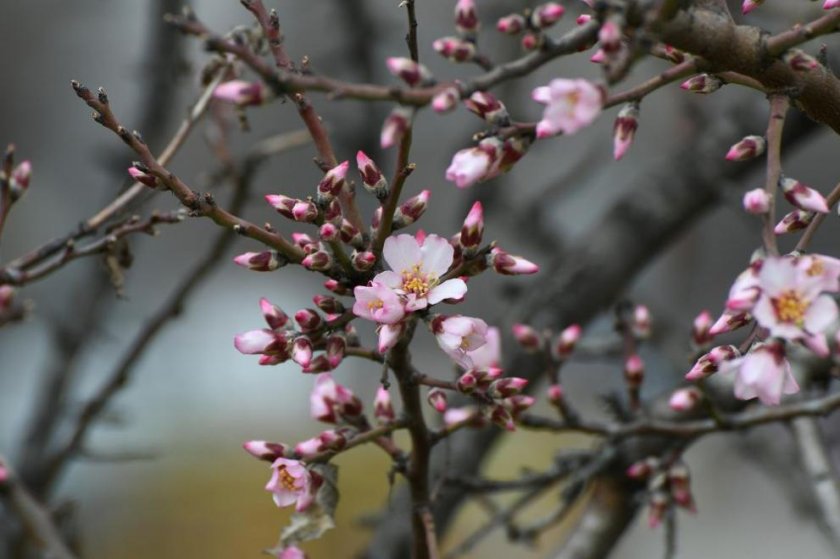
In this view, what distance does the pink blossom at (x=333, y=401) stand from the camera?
4.08 ft

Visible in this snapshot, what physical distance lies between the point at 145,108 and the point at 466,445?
1.11 m

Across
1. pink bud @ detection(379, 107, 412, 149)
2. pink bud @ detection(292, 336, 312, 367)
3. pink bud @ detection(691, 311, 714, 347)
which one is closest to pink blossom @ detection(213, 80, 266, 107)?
pink bud @ detection(379, 107, 412, 149)

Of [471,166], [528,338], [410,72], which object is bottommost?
[528,338]

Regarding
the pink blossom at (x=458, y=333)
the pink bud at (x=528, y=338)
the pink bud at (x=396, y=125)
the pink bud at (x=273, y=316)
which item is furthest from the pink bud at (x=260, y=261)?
the pink bud at (x=528, y=338)

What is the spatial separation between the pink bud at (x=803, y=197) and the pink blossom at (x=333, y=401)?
21.9 inches

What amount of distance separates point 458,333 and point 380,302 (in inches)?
3.6

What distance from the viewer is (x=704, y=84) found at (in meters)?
1.03

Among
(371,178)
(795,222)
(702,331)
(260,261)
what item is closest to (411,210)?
(371,178)

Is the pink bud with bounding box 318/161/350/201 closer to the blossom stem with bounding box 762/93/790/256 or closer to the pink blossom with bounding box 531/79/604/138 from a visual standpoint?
the pink blossom with bounding box 531/79/604/138

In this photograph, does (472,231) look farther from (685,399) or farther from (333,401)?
(685,399)

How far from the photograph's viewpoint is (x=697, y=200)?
2.55 metres

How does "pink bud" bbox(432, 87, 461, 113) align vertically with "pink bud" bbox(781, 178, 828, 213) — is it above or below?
above

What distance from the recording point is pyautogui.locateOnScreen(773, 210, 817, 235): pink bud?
0.99 meters

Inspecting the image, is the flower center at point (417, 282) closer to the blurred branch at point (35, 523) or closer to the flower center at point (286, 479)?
the flower center at point (286, 479)
